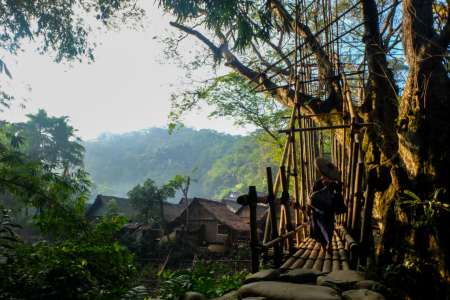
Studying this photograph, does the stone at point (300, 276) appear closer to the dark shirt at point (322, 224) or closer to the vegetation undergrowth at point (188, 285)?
the vegetation undergrowth at point (188, 285)

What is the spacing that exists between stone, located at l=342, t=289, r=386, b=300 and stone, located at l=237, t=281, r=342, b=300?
65 millimetres

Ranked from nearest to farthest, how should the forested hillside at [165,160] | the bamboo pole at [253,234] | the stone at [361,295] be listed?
1. the stone at [361,295]
2. the bamboo pole at [253,234]
3. the forested hillside at [165,160]

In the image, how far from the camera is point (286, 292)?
1791mm

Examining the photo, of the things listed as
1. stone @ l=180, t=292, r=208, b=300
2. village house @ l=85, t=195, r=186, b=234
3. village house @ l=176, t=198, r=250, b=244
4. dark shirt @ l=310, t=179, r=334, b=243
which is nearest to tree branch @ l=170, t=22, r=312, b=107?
dark shirt @ l=310, t=179, r=334, b=243

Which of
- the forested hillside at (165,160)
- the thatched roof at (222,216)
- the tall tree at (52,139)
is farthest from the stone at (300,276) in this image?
the forested hillside at (165,160)

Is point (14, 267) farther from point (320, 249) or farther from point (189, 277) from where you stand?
point (320, 249)

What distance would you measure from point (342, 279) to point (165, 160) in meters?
67.2

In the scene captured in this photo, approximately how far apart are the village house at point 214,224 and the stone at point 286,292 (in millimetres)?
13602

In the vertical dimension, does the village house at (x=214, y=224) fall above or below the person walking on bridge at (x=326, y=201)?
below

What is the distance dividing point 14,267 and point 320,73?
6.32 meters

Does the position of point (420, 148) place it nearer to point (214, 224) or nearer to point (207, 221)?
point (214, 224)

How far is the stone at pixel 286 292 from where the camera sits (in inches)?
66.9

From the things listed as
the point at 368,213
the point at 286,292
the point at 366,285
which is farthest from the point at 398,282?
the point at 286,292

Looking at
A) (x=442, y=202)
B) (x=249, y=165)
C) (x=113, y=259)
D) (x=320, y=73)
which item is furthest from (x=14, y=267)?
(x=249, y=165)
